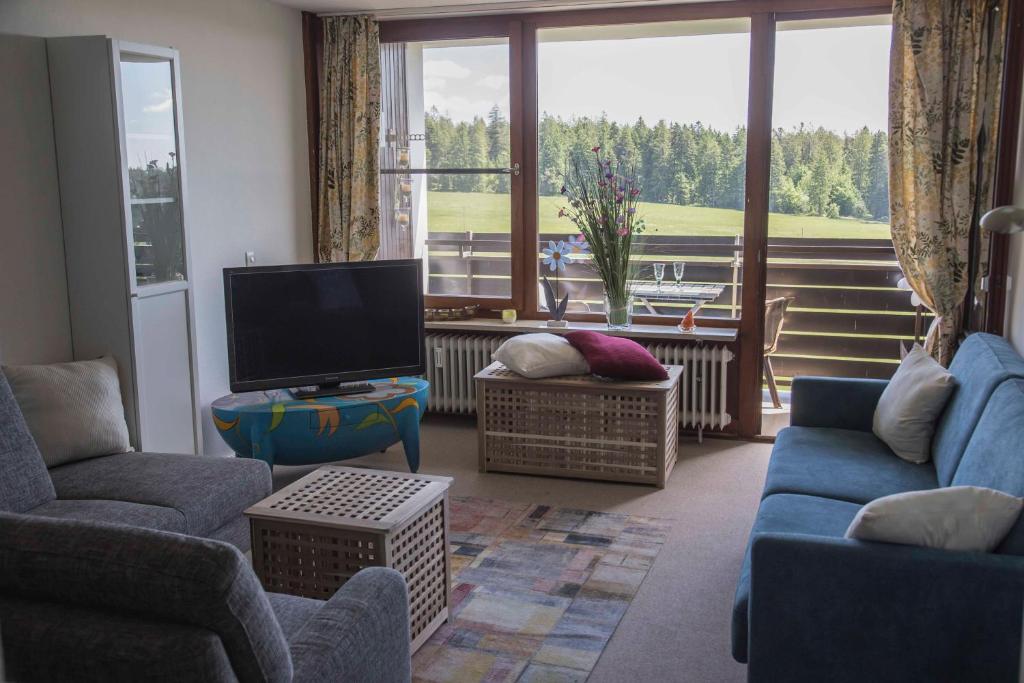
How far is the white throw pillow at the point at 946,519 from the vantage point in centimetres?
221

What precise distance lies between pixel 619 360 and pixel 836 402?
1.01 metres

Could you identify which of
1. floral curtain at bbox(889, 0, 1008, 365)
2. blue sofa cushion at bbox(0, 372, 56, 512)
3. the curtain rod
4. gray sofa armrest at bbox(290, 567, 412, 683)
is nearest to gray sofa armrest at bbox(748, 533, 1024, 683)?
gray sofa armrest at bbox(290, 567, 412, 683)

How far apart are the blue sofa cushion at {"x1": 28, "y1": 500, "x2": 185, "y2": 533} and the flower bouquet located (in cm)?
280

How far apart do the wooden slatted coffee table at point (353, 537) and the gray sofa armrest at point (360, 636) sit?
0.47 m

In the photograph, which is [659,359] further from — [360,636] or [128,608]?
[128,608]

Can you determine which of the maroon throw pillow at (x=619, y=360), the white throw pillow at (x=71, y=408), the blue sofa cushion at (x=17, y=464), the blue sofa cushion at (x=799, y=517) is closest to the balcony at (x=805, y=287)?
the maroon throw pillow at (x=619, y=360)

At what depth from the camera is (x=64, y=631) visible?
1.66m

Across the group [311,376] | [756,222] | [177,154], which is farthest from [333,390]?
[756,222]

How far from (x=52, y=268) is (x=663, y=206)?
3.15 meters

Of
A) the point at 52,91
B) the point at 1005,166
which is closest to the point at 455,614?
the point at 52,91

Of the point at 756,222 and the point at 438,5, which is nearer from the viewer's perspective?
the point at 756,222

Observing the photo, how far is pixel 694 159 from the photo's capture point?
5.20 m

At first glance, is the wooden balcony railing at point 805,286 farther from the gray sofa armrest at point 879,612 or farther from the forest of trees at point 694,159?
the gray sofa armrest at point 879,612

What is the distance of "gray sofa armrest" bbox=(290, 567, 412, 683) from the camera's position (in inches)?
76.5
